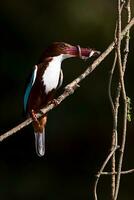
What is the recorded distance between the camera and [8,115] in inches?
237

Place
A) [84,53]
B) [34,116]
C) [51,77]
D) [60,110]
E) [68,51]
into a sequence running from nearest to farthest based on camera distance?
[84,53] → [68,51] → [34,116] → [51,77] → [60,110]

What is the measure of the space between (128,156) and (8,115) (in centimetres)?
83

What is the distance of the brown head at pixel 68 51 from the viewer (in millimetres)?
1916

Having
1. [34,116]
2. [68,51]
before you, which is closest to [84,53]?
[68,51]

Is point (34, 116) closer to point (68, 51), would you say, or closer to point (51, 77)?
point (51, 77)

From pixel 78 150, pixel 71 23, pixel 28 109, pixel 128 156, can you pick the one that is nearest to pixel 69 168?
pixel 78 150

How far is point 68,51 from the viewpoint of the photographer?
2.02m

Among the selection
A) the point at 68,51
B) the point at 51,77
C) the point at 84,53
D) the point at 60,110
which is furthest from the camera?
the point at 60,110

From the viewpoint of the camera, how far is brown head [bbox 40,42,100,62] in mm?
1916

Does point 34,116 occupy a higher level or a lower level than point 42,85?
lower

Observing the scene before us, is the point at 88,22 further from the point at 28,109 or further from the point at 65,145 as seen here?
the point at 28,109

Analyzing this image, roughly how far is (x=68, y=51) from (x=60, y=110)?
148 inches

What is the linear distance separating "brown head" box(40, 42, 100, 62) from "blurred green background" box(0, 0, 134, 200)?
334 cm

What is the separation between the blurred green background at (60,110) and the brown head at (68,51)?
334 centimetres
